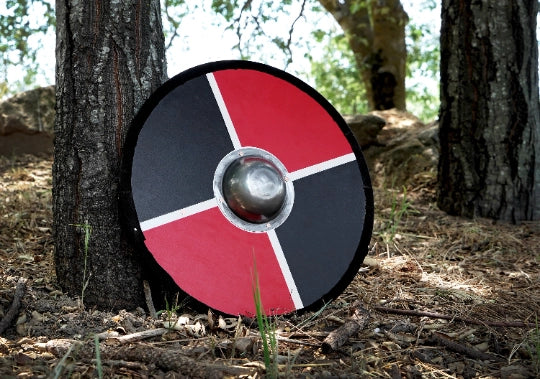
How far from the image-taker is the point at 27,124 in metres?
4.40

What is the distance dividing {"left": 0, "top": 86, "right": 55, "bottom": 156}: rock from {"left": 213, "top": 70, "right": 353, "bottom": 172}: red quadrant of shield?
2.82 meters

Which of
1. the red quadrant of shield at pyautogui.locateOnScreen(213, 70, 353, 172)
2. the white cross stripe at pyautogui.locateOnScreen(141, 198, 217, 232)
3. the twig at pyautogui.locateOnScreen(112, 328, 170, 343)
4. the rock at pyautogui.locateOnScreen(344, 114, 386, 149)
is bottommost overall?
the twig at pyautogui.locateOnScreen(112, 328, 170, 343)

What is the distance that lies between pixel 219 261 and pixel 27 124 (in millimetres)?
3057

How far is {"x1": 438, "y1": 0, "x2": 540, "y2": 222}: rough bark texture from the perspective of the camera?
3.32 metres

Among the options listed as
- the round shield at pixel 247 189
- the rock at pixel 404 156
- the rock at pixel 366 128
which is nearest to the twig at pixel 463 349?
the round shield at pixel 247 189

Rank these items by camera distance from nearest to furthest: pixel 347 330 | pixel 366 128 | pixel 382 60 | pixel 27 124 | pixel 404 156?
pixel 347 330, pixel 404 156, pixel 27 124, pixel 366 128, pixel 382 60

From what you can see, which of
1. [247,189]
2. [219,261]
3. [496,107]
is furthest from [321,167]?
[496,107]

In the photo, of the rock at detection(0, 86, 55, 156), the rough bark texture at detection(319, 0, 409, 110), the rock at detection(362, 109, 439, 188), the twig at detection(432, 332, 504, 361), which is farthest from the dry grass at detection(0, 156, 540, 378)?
the rough bark texture at detection(319, 0, 409, 110)

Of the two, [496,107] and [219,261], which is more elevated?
[496,107]

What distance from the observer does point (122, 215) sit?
1941 millimetres

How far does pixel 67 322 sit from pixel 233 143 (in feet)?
2.65

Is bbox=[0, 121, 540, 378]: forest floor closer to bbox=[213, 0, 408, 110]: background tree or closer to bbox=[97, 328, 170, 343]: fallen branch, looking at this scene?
bbox=[97, 328, 170, 343]: fallen branch

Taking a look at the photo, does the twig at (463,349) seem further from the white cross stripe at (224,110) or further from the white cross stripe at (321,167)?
the white cross stripe at (224,110)

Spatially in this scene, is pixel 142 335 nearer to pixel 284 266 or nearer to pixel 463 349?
pixel 284 266
